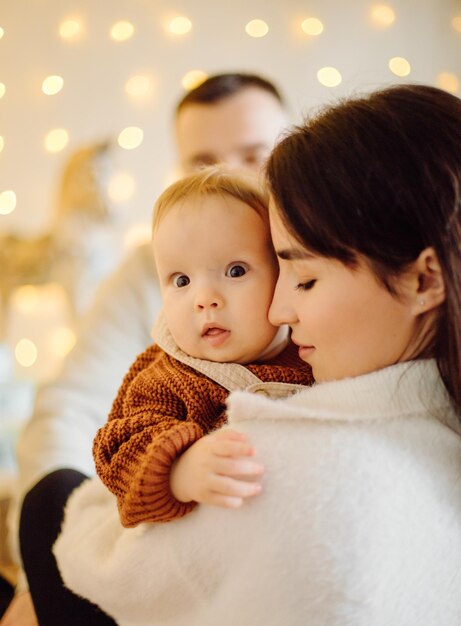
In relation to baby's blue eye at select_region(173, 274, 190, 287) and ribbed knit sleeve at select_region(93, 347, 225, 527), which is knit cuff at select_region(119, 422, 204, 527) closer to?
ribbed knit sleeve at select_region(93, 347, 225, 527)

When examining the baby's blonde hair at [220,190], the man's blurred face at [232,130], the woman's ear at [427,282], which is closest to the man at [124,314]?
the man's blurred face at [232,130]

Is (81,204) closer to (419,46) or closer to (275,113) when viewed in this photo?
(275,113)

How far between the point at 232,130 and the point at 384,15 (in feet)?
4.67

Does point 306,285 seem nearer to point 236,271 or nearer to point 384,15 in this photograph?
point 236,271

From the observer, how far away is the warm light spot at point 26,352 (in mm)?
2946

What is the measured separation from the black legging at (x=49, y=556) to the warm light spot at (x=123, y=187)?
6.06 feet

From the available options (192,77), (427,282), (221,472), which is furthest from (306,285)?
(192,77)

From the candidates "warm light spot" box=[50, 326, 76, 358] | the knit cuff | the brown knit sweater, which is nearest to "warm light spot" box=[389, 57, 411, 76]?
"warm light spot" box=[50, 326, 76, 358]

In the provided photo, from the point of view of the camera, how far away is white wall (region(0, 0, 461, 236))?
2.63m

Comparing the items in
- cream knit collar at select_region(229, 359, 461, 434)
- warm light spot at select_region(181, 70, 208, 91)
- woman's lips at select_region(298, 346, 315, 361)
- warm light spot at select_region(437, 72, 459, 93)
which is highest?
warm light spot at select_region(181, 70, 208, 91)

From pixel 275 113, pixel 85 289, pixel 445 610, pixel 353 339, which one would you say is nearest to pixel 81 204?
pixel 85 289

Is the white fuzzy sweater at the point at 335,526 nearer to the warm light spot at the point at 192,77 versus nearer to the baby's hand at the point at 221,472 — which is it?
the baby's hand at the point at 221,472

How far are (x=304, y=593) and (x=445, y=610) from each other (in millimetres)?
178

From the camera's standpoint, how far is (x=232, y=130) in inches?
62.8
